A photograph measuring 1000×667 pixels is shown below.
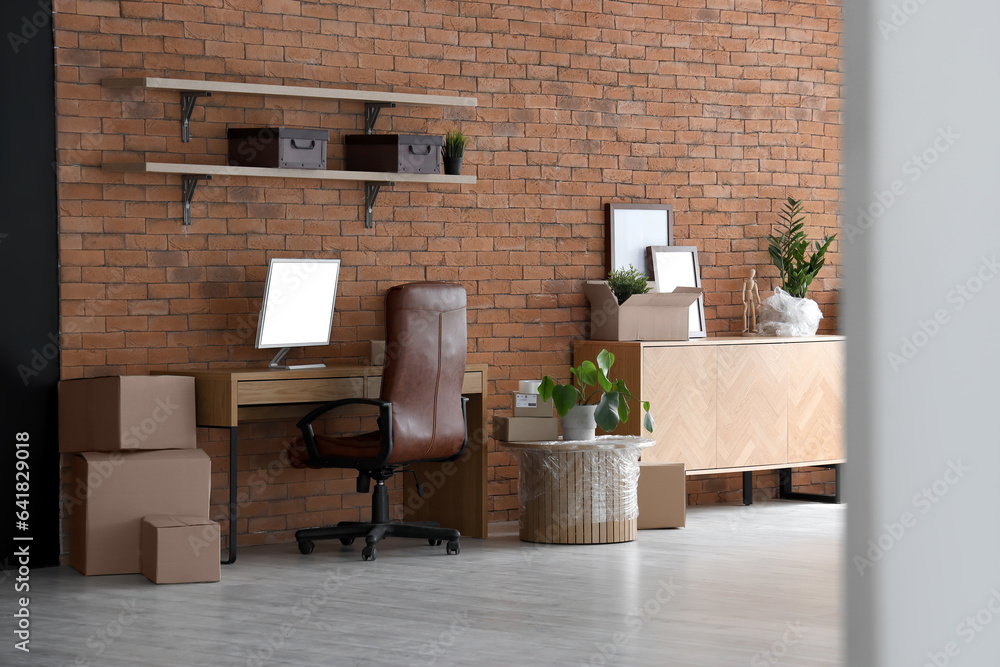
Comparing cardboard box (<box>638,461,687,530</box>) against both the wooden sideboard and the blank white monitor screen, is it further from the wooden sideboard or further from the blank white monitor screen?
the blank white monitor screen

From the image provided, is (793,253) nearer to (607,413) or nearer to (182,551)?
(607,413)

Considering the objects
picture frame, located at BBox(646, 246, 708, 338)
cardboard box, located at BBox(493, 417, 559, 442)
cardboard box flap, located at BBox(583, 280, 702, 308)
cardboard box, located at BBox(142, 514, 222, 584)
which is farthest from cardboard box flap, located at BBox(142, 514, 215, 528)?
picture frame, located at BBox(646, 246, 708, 338)

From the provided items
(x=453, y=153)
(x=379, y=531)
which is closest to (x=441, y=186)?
(x=453, y=153)

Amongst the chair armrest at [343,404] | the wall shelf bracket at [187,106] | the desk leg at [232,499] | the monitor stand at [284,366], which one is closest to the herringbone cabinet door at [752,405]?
the chair armrest at [343,404]

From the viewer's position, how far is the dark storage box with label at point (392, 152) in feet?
18.3

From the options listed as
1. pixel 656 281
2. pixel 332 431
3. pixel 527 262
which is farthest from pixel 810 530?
pixel 332 431

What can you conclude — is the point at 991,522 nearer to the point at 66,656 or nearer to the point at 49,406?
the point at 66,656

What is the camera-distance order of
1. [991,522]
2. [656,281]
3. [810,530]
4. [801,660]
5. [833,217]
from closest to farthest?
[991,522] < [801,660] < [810,530] < [656,281] < [833,217]

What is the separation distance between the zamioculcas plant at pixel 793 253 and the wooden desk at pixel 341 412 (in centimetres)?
225

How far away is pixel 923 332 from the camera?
583 mm

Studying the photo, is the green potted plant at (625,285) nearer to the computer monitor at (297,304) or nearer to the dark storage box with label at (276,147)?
the computer monitor at (297,304)

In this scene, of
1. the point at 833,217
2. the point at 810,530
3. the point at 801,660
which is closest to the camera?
the point at 801,660

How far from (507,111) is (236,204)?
1579 mm

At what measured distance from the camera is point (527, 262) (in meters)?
6.29
